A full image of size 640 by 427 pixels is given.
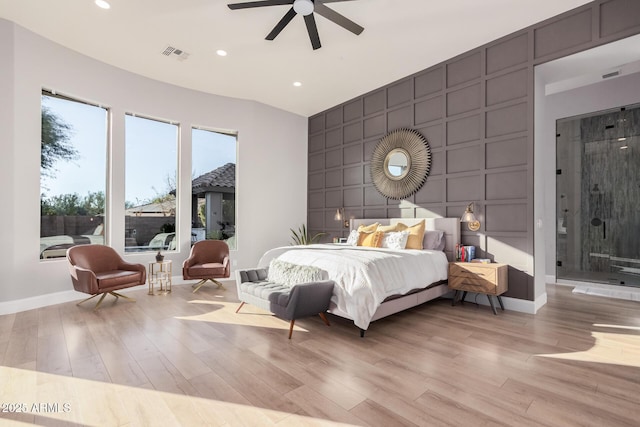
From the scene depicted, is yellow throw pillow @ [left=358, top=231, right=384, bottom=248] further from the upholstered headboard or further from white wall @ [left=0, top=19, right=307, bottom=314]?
white wall @ [left=0, top=19, right=307, bottom=314]

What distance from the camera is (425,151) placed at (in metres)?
5.03

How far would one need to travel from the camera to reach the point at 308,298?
119 inches

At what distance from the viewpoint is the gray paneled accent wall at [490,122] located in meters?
3.76

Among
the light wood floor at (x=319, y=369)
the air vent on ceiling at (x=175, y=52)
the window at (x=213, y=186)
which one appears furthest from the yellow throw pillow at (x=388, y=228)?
the air vent on ceiling at (x=175, y=52)

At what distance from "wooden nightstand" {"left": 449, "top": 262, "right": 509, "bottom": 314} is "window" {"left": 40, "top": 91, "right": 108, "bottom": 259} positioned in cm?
537

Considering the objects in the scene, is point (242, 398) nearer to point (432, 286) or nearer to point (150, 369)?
point (150, 369)

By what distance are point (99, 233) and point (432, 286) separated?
510 cm

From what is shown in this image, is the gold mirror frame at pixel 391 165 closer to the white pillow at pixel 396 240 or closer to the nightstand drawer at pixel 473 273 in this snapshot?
the white pillow at pixel 396 240

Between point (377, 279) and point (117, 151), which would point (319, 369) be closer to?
point (377, 279)

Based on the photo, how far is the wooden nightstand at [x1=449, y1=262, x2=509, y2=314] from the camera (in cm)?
381

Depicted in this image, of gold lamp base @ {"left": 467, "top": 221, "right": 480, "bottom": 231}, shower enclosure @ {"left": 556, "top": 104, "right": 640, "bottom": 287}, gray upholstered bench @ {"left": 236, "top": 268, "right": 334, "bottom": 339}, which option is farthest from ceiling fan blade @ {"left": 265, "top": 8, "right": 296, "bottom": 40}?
shower enclosure @ {"left": 556, "top": 104, "right": 640, "bottom": 287}

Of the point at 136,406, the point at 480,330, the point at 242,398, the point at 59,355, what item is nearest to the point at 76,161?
the point at 59,355

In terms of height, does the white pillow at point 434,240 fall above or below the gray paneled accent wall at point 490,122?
below

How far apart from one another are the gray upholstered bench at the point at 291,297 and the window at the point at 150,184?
9.15ft
